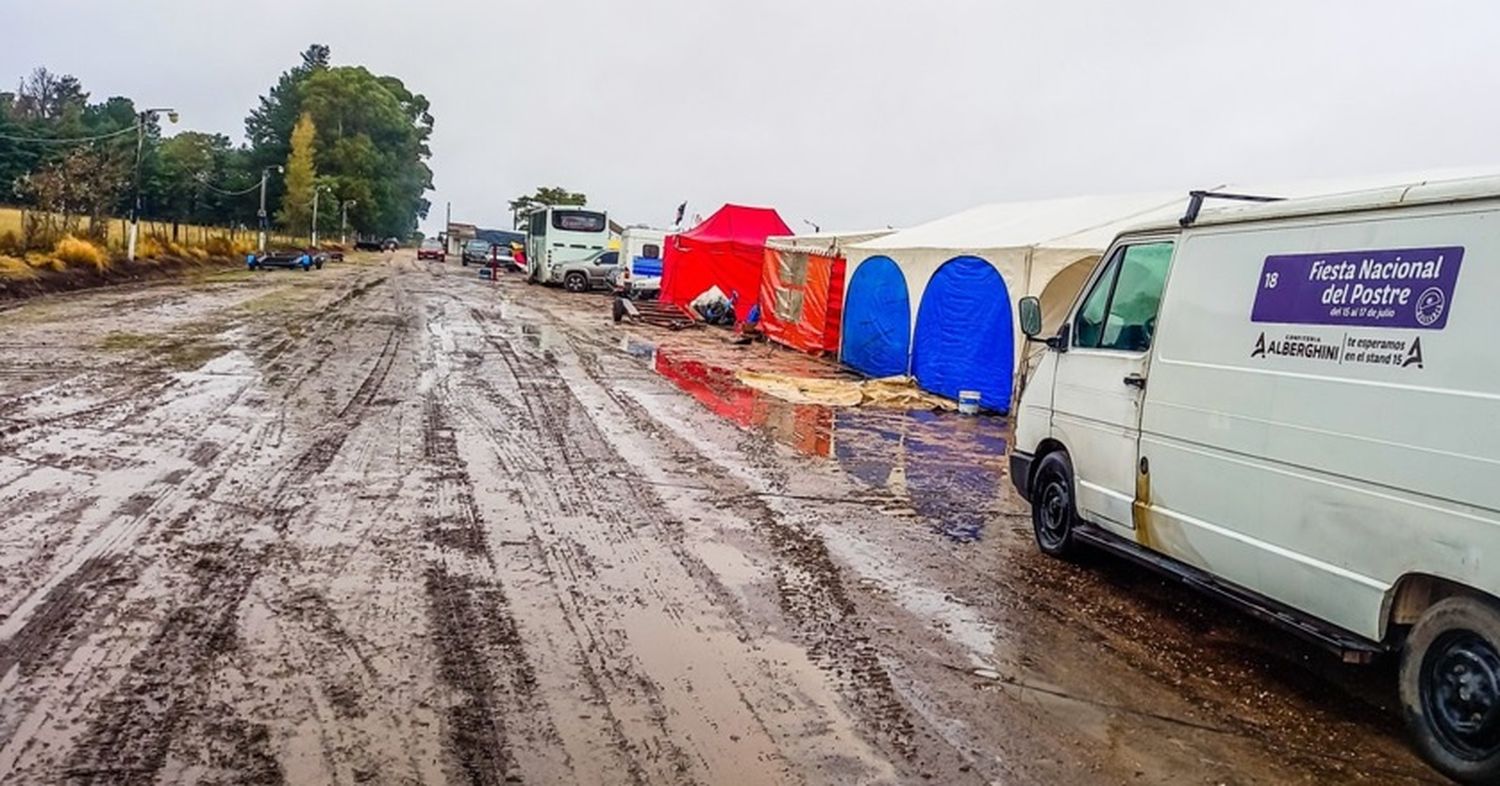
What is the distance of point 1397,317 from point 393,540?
5.30 m

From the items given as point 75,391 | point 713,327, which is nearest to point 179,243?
point 713,327

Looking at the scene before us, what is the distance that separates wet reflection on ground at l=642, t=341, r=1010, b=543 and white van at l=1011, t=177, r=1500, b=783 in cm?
205

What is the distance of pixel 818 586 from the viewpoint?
6105mm

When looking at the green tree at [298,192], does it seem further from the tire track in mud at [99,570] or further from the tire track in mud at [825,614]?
the tire track in mud at [825,614]

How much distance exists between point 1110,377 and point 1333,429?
5.98 ft

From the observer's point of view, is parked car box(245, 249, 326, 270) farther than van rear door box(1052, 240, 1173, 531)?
Yes

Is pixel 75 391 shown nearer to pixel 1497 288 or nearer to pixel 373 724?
pixel 373 724

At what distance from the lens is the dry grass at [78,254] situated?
2798 cm

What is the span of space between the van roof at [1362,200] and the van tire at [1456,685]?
5.11ft

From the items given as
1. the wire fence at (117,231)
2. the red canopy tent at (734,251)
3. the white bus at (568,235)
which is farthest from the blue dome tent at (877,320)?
the white bus at (568,235)

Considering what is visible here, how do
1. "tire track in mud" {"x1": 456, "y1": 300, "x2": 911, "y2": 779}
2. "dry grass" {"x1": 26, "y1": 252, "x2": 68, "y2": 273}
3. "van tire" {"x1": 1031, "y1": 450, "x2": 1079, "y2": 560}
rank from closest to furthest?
"tire track in mud" {"x1": 456, "y1": 300, "x2": 911, "y2": 779}, "van tire" {"x1": 1031, "y1": 450, "x2": 1079, "y2": 560}, "dry grass" {"x1": 26, "y1": 252, "x2": 68, "y2": 273}

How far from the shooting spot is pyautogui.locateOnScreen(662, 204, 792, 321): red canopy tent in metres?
29.0

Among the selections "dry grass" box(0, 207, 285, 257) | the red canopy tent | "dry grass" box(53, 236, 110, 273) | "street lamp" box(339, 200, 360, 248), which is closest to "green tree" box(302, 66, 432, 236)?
"street lamp" box(339, 200, 360, 248)

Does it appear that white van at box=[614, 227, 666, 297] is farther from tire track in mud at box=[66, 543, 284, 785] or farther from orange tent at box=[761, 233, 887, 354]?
tire track in mud at box=[66, 543, 284, 785]
